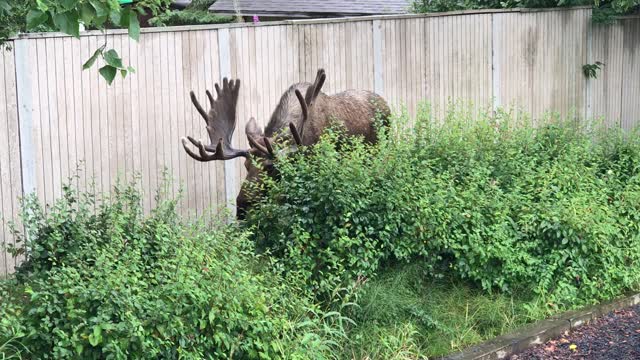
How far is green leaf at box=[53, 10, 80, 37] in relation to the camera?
4.32 metres

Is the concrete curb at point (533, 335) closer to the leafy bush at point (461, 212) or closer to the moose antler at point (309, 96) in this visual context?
the leafy bush at point (461, 212)

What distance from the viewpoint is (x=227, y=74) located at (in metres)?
9.77

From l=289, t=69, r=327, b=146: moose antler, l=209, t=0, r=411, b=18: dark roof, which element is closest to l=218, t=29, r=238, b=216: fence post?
l=289, t=69, r=327, b=146: moose antler

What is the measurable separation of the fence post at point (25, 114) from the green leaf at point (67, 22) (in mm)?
4021

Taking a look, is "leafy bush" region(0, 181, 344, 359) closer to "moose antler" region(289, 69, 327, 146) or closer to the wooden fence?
"moose antler" region(289, 69, 327, 146)

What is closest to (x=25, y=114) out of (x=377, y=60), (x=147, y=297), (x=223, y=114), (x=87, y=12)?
(x=223, y=114)

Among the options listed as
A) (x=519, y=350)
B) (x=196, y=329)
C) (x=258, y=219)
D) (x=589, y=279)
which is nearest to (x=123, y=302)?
(x=196, y=329)

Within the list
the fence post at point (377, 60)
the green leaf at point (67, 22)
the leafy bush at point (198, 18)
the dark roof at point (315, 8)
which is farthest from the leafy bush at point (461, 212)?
the leafy bush at point (198, 18)

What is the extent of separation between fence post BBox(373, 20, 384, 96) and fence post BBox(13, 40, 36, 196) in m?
4.38

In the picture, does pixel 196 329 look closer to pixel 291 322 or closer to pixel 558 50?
pixel 291 322

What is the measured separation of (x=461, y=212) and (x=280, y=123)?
196cm

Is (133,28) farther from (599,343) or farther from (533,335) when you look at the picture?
(599,343)

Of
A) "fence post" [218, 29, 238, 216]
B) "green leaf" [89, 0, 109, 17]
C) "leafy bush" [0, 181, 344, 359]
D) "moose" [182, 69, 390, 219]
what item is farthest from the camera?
"fence post" [218, 29, 238, 216]

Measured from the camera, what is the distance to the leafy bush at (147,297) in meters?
5.20
